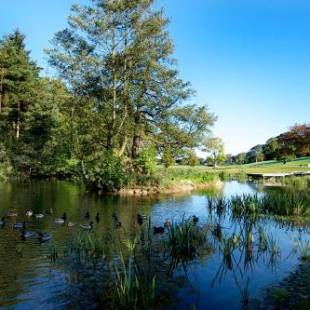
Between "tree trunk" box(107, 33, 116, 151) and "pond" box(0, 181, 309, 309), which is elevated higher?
"tree trunk" box(107, 33, 116, 151)

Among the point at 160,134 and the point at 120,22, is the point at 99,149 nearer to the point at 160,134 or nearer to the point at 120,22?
the point at 160,134

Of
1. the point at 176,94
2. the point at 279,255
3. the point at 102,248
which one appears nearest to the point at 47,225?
the point at 102,248

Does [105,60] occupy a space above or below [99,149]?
above

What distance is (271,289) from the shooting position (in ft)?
32.6

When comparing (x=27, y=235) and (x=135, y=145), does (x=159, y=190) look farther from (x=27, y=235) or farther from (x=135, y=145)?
(x=27, y=235)

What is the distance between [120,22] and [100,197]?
15063 mm

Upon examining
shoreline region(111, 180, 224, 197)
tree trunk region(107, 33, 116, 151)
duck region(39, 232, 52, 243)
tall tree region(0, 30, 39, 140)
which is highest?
tall tree region(0, 30, 39, 140)

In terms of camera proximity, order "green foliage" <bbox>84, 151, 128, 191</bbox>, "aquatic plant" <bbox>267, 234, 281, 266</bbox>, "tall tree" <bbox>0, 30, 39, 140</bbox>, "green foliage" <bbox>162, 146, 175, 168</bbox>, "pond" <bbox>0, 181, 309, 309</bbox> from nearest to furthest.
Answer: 1. "pond" <bbox>0, 181, 309, 309</bbox>
2. "aquatic plant" <bbox>267, 234, 281, 266</bbox>
3. "green foliage" <bbox>84, 151, 128, 191</bbox>
4. "green foliage" <bbox>162, 146, 175, 168</bbox>
5. "tall tree" <bbox>0, 30, 39, 140</bbox>

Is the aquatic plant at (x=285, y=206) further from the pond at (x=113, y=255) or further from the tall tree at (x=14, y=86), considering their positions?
the tall tree at (x=14, y=86)

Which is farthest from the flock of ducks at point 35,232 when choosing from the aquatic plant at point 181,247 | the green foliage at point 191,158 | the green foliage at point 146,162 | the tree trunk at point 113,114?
the green foliage at point 191,158

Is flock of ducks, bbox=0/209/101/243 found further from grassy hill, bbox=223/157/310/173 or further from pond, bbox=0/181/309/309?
grassy hill, bbox=223/157/310/173

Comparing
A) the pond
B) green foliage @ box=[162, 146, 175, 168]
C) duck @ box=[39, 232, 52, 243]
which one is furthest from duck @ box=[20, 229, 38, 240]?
green foliage @ box=[162, 146, 175, 168]

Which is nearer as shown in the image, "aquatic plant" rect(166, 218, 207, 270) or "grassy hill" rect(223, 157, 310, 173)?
"aquatic plant" rect(166, 218, 207, 270)

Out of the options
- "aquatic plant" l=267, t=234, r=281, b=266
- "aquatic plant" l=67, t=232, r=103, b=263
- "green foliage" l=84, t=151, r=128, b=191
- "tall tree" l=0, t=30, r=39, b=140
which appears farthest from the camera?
"tall tree" l=0, t=30, r=39, b=140
